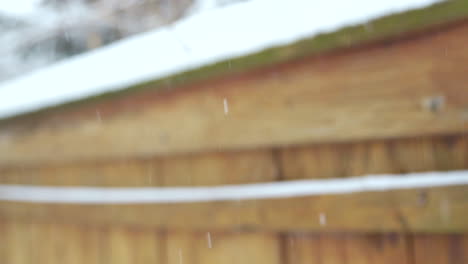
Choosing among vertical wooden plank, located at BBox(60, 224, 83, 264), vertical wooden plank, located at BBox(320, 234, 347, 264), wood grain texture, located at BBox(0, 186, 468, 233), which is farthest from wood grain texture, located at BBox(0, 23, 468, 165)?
vertical wooden plank, located at BBox(60, 224, 83, 264)

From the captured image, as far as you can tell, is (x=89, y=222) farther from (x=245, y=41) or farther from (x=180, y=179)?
(x=245, y=41)

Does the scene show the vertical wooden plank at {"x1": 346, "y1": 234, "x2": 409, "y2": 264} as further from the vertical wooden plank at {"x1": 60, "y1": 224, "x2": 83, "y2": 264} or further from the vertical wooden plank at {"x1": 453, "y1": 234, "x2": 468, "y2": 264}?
the vertical wooden plank at {"x1": 60, "y1": 224, "x2": 83, "y2": 264}

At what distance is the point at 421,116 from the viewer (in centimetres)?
83

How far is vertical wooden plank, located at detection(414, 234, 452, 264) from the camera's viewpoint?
0.85 meters

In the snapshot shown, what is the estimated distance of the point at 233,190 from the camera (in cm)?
109

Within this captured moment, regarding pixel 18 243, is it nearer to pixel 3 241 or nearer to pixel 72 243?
pixel 3 241

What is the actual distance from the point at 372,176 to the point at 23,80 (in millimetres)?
1782

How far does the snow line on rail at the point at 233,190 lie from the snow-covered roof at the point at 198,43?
32 centimetres

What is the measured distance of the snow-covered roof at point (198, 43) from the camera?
2.91 ft

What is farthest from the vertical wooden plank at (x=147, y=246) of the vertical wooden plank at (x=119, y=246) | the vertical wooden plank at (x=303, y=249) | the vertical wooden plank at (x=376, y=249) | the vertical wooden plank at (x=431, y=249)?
the vertical wooden plank at (x=431, y=249)

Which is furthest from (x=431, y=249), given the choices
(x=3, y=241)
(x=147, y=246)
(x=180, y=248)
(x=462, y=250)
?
(x=3, y=241)

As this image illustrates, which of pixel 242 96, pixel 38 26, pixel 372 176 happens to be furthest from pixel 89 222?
pixel 38 26

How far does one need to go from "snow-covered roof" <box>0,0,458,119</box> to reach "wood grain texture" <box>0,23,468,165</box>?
0.07 meters

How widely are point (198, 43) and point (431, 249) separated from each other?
777 mm
